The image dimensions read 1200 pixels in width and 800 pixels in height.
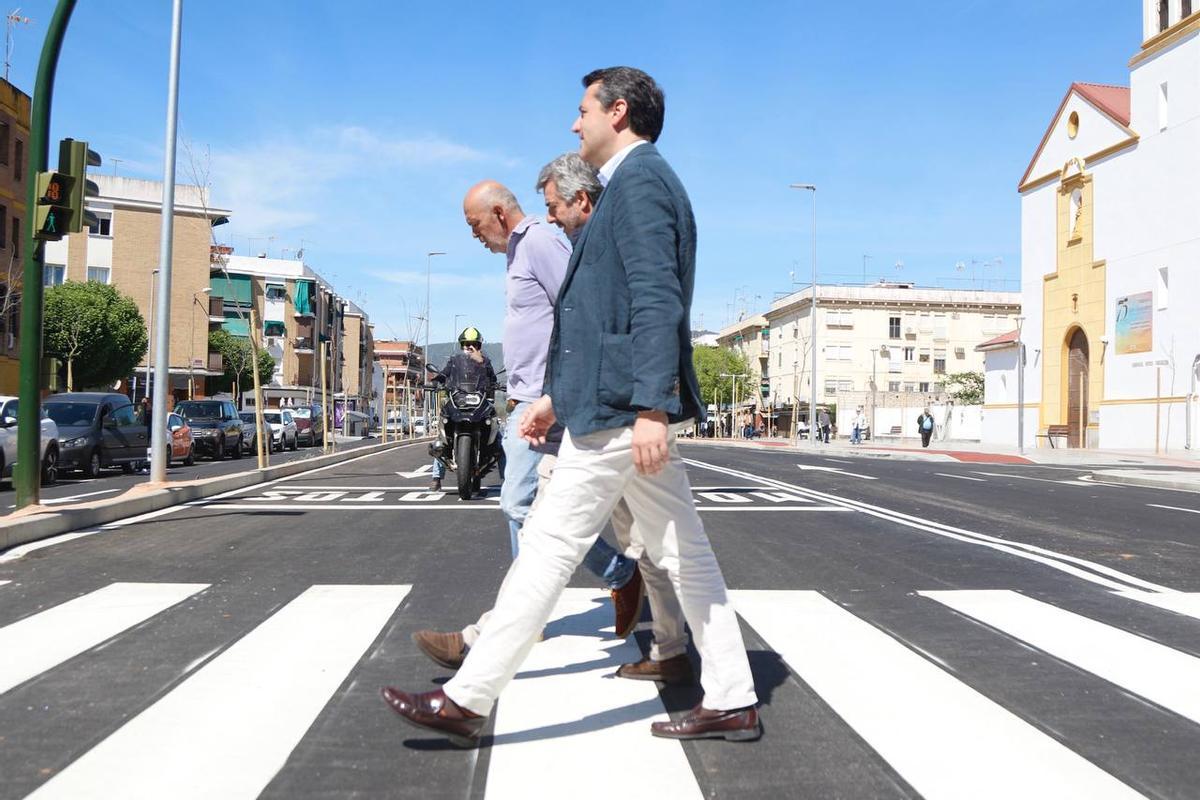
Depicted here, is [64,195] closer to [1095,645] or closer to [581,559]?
[581,559]

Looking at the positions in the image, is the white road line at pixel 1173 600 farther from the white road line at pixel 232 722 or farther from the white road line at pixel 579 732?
the white road line at pixel 232 722

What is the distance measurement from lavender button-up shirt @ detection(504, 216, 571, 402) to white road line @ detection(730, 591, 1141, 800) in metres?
1.42

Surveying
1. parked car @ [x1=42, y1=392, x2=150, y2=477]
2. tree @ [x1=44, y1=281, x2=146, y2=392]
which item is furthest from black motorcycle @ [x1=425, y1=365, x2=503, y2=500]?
tree @ [x1=44, y1=281, x2=146, y2=392]

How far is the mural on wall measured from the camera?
38000 millimetres

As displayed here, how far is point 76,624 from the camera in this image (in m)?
4.29

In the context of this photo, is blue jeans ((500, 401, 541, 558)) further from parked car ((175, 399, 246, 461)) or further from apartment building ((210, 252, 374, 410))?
apartment building ((210, 252, 374, 410))

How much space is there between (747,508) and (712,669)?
744 cm

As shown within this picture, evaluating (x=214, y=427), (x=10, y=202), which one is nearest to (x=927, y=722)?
(x=214, y=427)

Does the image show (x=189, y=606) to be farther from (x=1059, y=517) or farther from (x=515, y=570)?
(x=1059, y=517)

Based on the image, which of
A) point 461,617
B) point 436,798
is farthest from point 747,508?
point 436,798

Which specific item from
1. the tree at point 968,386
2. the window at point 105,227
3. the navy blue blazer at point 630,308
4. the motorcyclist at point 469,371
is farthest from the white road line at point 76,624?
the tree at point 968,386

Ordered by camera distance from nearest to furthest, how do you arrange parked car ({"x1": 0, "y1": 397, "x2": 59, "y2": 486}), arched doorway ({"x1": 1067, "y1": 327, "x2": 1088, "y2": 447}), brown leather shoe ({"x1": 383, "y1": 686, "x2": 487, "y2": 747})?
1. brown leather shoe ({"x1": 383, "y1": 686, "x2": 487, "y2": 747})
2. parked car ({"x1": 0, "y1": 397, "x2": 59, "y2": 486})
3. arched doorway ({"x1": 1067, "y1": 327, "x2": 1088, "y2": 447})

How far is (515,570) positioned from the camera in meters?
2.87

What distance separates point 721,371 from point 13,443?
81764 mm
